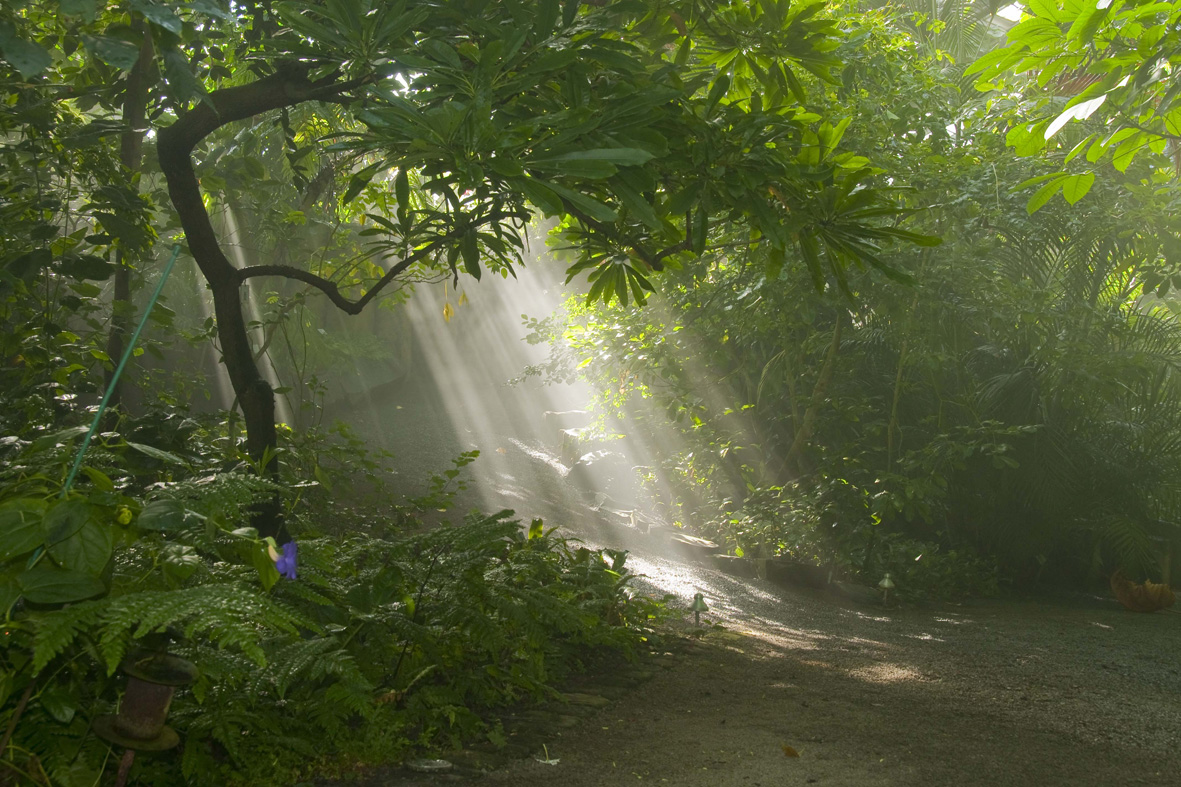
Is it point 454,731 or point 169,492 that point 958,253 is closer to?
point 454,731

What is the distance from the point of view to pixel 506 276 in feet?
12.5

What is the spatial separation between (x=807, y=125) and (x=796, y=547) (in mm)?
5521

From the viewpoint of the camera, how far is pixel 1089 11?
2.09m

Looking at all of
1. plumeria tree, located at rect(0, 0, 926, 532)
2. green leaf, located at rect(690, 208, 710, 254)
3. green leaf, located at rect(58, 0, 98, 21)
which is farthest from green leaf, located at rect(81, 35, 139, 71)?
green leaf, located at rect(690, 208, 710, 254)

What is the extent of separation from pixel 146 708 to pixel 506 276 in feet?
8.49

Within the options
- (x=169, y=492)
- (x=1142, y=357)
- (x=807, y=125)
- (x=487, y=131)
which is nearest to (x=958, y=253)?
(x=1142, y=357)

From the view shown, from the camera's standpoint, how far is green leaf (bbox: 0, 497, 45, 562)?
140 cm

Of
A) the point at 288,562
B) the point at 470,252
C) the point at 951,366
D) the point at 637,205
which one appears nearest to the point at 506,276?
the point at 470,252

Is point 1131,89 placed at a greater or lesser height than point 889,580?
greater

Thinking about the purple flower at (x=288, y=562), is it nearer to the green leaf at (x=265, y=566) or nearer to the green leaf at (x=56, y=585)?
the green leaf at (x=265, y=566)

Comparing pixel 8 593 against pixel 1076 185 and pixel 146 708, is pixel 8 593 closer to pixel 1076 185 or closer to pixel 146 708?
pixel 146 708

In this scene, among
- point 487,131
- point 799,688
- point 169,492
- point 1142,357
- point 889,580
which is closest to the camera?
point 169,492

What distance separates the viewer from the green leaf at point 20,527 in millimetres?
1403

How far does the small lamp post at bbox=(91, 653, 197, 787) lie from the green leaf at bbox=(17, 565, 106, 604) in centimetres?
15
